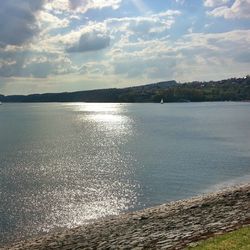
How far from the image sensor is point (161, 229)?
25125mm

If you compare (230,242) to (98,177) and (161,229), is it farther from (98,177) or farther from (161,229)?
(98,177)

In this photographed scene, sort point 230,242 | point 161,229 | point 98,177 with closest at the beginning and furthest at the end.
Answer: point 230,242 < point 161,229 < point 98,177

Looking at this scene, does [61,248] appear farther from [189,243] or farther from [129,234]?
[189,243]

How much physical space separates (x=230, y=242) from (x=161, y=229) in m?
8.70

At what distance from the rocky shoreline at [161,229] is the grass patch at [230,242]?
1449 mm

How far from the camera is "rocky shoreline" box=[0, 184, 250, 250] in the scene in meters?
21.5

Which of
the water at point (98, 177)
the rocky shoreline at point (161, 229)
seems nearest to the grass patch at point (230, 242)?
the rocky shoreline at point (161, 229)

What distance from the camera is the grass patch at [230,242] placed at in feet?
53.0

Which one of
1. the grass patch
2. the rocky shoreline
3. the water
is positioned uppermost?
the grass patch

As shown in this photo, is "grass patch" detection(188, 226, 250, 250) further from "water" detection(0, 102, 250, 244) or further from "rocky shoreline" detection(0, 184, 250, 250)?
"water" detection(0, 102, 250, 244)

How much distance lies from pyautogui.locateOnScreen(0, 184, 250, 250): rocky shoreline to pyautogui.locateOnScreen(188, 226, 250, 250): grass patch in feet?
4.75

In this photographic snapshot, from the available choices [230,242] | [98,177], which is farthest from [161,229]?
[98,177]

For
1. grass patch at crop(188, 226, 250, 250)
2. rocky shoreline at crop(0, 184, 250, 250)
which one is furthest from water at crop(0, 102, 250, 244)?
grass patch at crop(188, 226, 250, 250)

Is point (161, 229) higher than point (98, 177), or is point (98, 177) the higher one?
point (161, 229)
